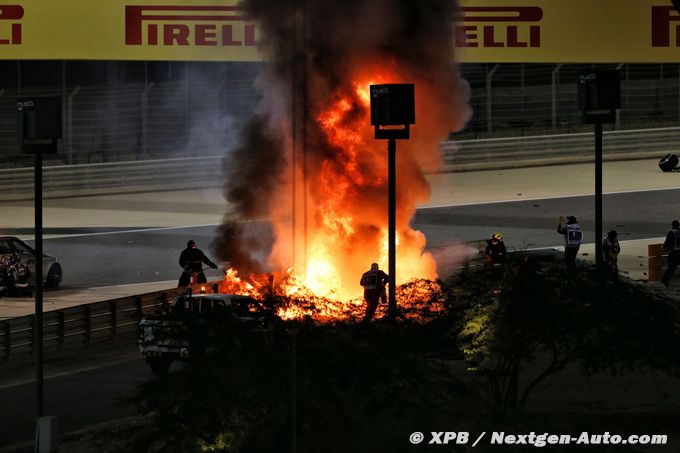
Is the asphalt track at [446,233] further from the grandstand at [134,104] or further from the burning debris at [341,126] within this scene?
the grandstand at [134,104]

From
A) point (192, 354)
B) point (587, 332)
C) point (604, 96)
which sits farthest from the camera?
point (604, 96)

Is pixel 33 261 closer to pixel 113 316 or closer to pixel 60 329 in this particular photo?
pixel 113 316

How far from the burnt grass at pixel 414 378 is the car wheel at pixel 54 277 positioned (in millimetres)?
12546

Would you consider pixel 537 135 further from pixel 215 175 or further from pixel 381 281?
pixel 381 281

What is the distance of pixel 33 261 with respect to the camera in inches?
1139

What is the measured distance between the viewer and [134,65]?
41.6 metres

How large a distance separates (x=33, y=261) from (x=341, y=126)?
7.47 meters

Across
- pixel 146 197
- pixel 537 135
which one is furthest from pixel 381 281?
pixel 537 135

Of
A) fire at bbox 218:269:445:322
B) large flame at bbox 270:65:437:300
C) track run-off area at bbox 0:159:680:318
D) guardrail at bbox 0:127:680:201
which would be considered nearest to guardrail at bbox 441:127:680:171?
guardrail at bbox 0:127:680:201

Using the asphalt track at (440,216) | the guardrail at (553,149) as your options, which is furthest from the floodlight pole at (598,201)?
the guardrail at (553,149)

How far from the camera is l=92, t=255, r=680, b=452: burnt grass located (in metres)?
12.3

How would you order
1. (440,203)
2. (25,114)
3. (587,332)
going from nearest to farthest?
(587,332) → (25,114) → (440,203)

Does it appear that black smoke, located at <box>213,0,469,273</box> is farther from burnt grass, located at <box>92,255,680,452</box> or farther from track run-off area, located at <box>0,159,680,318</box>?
burnt grass, located at <box>92,255,680,452</box>

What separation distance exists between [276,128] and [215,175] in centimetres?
1639
